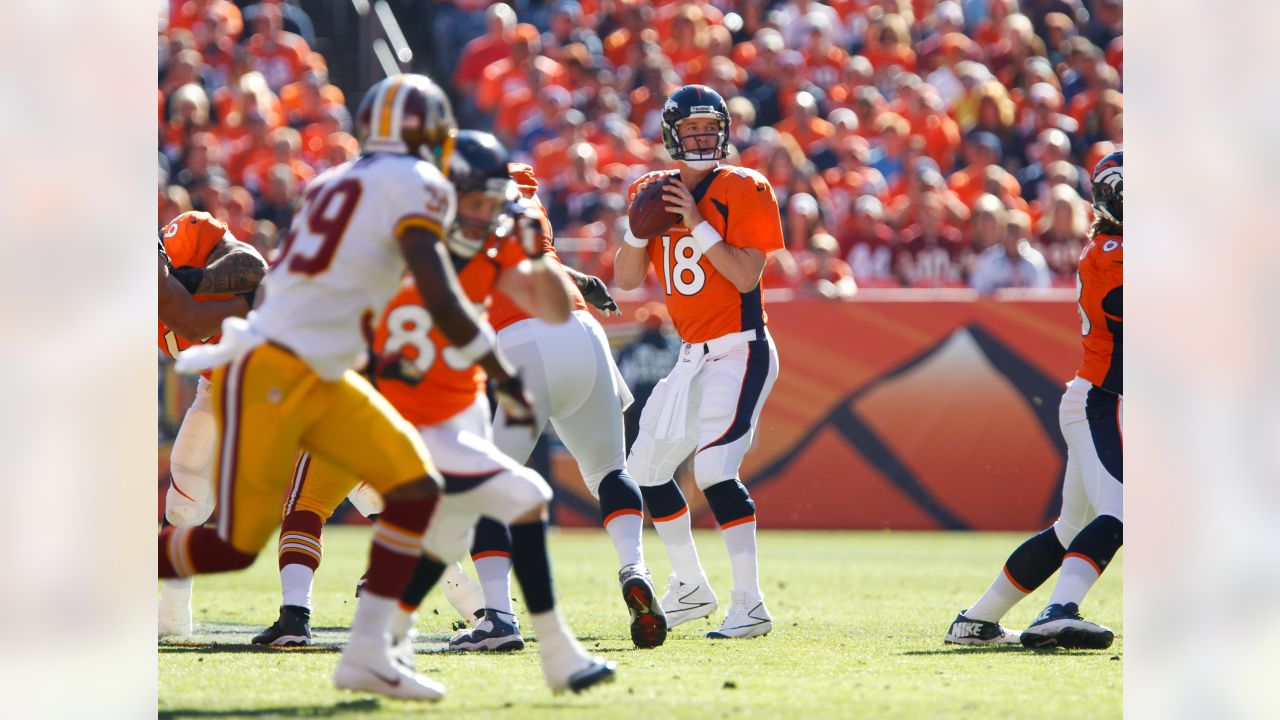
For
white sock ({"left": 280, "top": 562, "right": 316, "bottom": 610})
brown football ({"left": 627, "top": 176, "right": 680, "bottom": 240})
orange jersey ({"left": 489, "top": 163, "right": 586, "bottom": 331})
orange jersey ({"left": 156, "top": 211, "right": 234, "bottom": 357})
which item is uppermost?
brown football ({"left": 627, "top": 176, "right": 680, "bottom": 240})

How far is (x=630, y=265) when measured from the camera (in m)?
7.39

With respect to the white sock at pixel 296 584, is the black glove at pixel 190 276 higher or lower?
higher

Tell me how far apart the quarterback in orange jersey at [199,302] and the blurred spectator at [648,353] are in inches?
225

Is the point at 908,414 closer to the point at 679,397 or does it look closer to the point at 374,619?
the point at 679,397

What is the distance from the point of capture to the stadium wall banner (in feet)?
41.7

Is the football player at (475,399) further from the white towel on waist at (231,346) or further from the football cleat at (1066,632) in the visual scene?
the football cleat at (1066,632)

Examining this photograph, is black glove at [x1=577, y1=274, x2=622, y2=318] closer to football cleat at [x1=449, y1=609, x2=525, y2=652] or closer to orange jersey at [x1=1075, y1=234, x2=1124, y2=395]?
football cleat at [x1=449, y1=609, x2=525, y2=652]

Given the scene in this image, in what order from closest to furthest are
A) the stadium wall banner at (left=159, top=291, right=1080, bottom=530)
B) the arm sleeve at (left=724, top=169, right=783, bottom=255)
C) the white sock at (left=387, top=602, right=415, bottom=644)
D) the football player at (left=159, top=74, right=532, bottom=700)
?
1. the football player at (left=159, top=74, right=532, bottom=700)
2. the white sock at (left=387, top=602, right=415, bottom=644)
3. the arm sleeve at (left=724, top=169, right=783, bottom=255)
4. the stadium wall banner at (left=159, top=291, right=1080, bottom=530)

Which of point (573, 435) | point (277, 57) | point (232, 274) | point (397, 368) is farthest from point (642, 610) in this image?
point (277, 57)

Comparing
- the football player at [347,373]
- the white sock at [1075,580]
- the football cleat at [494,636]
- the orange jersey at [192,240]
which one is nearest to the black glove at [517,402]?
the football player at [347,373]

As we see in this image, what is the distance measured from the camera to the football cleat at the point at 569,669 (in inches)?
203

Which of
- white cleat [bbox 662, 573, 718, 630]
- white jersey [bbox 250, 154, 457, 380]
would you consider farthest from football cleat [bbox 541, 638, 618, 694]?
white cleat [bbox 662, 573, 718, 630]

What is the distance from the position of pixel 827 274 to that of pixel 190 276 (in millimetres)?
6658
